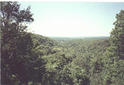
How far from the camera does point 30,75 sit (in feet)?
25.8

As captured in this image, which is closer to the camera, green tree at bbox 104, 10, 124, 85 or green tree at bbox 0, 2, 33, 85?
green tree at bbox 0, 2, 33, 85

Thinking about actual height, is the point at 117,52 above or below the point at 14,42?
below

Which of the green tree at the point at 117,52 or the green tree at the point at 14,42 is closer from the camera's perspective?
the green tree at the point at 14,42

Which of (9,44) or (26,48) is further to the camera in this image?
(26,48)

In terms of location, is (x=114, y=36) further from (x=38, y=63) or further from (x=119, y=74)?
(x=38, y=63)

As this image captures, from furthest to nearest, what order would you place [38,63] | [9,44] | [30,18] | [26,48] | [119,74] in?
[119,74]
[30,18]
[38,63]
[26,48]
[9,44]

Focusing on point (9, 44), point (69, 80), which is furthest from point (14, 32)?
point (69, 80)

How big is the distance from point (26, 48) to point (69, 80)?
25.2m

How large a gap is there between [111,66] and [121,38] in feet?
10.4

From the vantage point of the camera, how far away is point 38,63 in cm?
907

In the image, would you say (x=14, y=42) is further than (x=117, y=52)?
No

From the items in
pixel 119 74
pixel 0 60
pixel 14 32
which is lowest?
pixel 119 74

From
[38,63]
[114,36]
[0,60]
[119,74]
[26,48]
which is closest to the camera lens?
[0,60]

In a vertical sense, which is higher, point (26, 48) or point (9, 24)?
point (9, 24)
